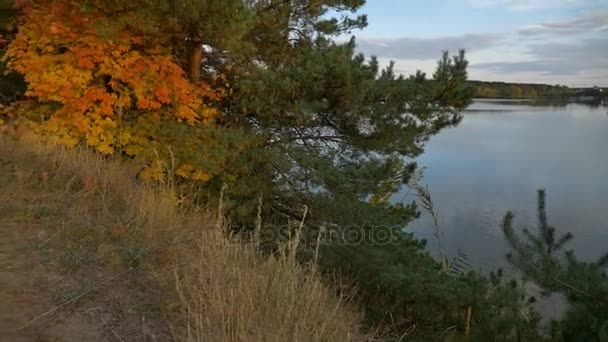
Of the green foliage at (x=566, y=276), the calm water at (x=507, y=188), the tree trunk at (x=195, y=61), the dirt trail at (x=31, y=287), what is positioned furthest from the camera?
the calm water at (x=507, y=188)

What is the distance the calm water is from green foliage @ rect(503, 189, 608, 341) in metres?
5.07

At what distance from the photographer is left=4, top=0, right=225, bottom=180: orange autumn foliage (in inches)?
283

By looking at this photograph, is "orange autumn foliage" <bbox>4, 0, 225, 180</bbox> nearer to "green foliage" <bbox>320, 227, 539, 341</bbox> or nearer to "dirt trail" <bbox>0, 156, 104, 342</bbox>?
"dirt trail" <bbox>0, 156, 104, 342</bbox>

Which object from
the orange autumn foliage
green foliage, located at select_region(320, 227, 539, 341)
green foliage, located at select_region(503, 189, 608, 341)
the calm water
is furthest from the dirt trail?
the calm water

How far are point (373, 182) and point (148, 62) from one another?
12.7 ft

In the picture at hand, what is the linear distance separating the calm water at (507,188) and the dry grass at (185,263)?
5.70m

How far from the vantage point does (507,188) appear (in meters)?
21.2

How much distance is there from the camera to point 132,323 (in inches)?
123

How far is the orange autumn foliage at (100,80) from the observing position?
23.6 feet

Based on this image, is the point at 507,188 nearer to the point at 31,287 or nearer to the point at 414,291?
the point at 414,291

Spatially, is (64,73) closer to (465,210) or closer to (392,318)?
(392,318)

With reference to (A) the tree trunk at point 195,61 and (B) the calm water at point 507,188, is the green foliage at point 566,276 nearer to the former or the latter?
(B) the calm water at point 507,188

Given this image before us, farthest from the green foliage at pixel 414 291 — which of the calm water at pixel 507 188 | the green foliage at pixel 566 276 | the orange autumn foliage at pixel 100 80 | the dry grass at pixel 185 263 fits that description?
the calm water at pixel 507 188

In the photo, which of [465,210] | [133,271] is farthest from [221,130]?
[465,210]
